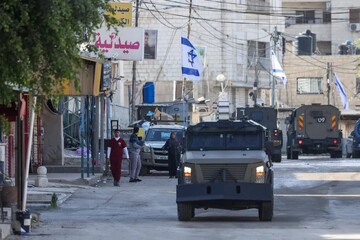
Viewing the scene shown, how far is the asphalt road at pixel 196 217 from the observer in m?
18.8

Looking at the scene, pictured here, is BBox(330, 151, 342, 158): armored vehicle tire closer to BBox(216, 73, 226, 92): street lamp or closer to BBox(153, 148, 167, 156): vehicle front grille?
BBox(216, 73, 226, 92): street lamp

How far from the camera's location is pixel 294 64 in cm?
7925

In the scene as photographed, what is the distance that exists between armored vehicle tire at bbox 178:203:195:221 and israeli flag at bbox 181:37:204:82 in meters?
22.0

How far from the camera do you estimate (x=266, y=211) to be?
822 inches

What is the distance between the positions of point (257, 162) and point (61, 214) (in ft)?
15.7

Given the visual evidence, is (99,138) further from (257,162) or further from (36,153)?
(257,162)

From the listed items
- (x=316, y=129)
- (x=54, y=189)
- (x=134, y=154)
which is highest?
(x=316, y=129)

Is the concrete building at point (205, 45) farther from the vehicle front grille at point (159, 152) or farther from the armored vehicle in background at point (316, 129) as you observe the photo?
the vehicle front grille at point (159, 152)

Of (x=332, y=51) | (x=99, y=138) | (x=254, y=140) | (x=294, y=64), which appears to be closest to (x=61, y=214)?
(x=254, y=140)

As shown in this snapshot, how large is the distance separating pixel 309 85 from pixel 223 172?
5980 cm

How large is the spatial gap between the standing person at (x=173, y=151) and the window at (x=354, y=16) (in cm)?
5265

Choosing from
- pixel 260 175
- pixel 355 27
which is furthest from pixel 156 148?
pixel 355 27

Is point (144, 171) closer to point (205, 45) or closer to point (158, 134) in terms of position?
point (158, 134)

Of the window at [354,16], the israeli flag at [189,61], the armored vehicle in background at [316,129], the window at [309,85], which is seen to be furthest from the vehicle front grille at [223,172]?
the window at [354,16]
